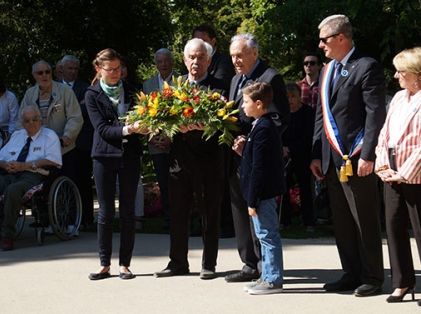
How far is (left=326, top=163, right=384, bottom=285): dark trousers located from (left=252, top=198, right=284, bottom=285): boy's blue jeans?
0.54 metres

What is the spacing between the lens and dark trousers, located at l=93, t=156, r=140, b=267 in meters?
8.43

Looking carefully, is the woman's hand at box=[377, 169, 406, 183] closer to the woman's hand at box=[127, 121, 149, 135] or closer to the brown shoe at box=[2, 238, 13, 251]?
the woman's hand at box=[127, 121, 149, 135]

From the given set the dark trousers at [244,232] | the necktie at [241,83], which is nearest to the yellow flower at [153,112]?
the necktie at [241,83]

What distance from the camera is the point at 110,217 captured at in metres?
8.54

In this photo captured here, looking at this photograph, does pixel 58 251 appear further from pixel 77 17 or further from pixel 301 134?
pixel 77 17

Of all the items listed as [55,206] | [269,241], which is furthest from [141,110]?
[55,206]

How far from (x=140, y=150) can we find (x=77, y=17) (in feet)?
50.9

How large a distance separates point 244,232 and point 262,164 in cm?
104

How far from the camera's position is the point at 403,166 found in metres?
7.03

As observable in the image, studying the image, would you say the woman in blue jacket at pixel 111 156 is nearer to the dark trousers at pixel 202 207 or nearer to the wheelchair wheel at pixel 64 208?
the dark trousers at pixel 202 207

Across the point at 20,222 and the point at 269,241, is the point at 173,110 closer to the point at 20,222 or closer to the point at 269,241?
the point at 269,241

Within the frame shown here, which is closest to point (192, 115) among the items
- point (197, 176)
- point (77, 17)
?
point (197, 176)

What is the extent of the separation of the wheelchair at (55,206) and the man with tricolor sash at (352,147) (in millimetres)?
4122

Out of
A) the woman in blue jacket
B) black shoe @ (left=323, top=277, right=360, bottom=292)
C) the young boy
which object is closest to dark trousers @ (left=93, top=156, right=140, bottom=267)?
the woman in blue jacket
